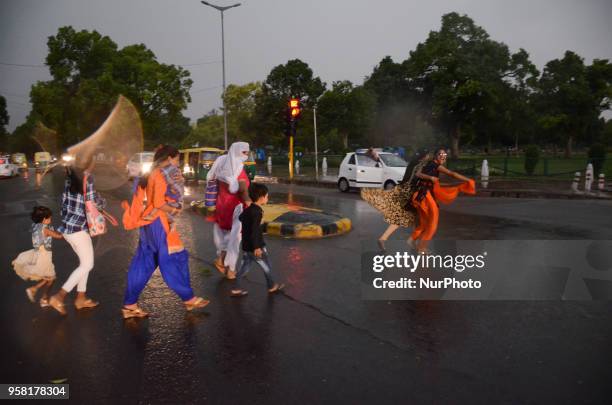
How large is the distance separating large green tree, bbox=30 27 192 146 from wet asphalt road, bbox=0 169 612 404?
46.1m

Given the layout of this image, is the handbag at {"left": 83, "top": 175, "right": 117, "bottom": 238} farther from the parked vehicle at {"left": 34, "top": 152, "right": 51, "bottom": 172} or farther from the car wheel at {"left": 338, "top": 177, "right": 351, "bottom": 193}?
the parked vehicle at {"left": 34, "top": 152, "right": 51, "bottom": 172}

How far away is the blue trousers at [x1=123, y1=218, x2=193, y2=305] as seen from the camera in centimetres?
469

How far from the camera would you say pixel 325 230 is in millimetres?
9398

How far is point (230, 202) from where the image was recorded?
650cm

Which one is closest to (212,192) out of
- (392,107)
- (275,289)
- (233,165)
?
(233,165)

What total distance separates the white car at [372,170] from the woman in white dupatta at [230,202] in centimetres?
1198

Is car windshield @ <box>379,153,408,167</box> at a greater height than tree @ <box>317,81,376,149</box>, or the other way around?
tree @ <box>317,81,376,149</box>

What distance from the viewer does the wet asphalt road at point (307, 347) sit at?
A: 329cm

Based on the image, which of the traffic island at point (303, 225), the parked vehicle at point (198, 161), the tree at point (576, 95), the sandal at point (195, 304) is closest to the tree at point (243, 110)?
the tree at point (576, 95)

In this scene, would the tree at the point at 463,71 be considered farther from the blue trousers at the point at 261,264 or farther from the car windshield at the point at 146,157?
the blue trousers at the point at 261,264

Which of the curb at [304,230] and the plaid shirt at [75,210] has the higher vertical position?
the plaid shirt at [75,210]

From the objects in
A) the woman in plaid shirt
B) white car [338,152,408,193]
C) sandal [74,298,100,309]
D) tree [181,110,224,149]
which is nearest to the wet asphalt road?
sandal [74,298,100,309]

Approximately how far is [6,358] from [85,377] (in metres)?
0.86

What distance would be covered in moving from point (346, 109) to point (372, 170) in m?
42.9
